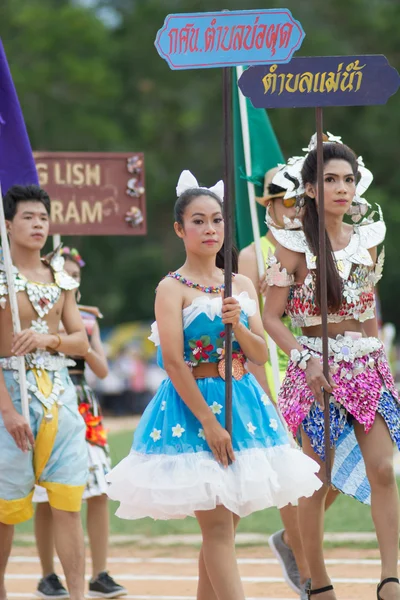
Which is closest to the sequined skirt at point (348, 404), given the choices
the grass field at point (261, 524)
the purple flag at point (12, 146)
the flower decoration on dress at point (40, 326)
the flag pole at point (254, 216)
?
the flag pole at point (254, 216)

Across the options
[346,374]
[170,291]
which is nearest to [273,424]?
[346,374]

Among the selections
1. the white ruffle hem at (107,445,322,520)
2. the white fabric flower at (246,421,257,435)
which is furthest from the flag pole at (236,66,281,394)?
the white ruffle hem at (107,445,322,520)

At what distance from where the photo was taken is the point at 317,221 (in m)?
6.00

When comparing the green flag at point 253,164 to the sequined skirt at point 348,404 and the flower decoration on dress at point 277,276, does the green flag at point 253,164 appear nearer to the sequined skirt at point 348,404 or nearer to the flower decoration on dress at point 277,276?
the flower decoration on dress at point 277,276

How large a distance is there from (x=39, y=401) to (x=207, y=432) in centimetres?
147

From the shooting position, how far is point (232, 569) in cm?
510

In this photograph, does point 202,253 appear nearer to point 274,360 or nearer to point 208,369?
point 208,369

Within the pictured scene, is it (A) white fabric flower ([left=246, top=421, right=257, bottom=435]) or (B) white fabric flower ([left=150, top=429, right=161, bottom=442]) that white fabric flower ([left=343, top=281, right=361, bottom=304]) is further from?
(B) white fabric flower ([left=150, top=429, right=161, bottom=442])

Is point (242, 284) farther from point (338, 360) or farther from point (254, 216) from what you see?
point (254, 216)

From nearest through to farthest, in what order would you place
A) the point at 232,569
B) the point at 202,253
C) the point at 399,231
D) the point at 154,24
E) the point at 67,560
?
the point at 232,569 → the point at 202,253 → the point at 67,560 → the point at 399,231 → the point at 154,24

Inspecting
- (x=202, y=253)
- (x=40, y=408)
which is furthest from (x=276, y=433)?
(x=40, y=408)

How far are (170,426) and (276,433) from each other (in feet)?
1.58

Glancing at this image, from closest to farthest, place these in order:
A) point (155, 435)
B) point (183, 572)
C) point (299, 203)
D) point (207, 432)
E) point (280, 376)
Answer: point (207, 432), point (155, 435), point (299, 203), point (280, 376), point (183, 572)

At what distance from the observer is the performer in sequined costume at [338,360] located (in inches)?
226
